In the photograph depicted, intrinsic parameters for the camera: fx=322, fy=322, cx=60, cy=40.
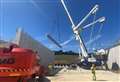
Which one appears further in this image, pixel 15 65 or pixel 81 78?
pixel 81 78

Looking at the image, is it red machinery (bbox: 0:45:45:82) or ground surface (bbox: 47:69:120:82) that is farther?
ground surface (bbox: 47:69:120:82)

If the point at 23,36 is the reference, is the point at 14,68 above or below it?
below

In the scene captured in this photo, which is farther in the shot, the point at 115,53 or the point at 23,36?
the point at 115,53

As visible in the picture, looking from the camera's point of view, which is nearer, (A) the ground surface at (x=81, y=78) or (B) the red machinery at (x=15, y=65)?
(B) the red machinery at (x=15, y=65)

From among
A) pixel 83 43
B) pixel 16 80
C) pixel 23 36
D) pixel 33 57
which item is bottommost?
pixel 16 80

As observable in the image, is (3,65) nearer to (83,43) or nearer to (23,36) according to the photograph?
(23,36)

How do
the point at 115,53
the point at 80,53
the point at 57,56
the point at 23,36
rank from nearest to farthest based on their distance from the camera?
the point at 23,36 → the point at 115,53 → the point at 57,56 → the point at 80,53

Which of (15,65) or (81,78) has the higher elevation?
(15,65)

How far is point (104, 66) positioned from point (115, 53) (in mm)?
14261

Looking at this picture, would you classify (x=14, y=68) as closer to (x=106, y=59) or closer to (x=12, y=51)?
(x=12, y=51)

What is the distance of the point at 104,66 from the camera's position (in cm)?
7444

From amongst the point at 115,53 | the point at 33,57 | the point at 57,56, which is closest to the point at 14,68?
the point at 33,57

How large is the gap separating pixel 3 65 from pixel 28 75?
1.09 m

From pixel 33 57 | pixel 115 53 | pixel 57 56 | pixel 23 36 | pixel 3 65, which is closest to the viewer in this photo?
pixel 3 65
